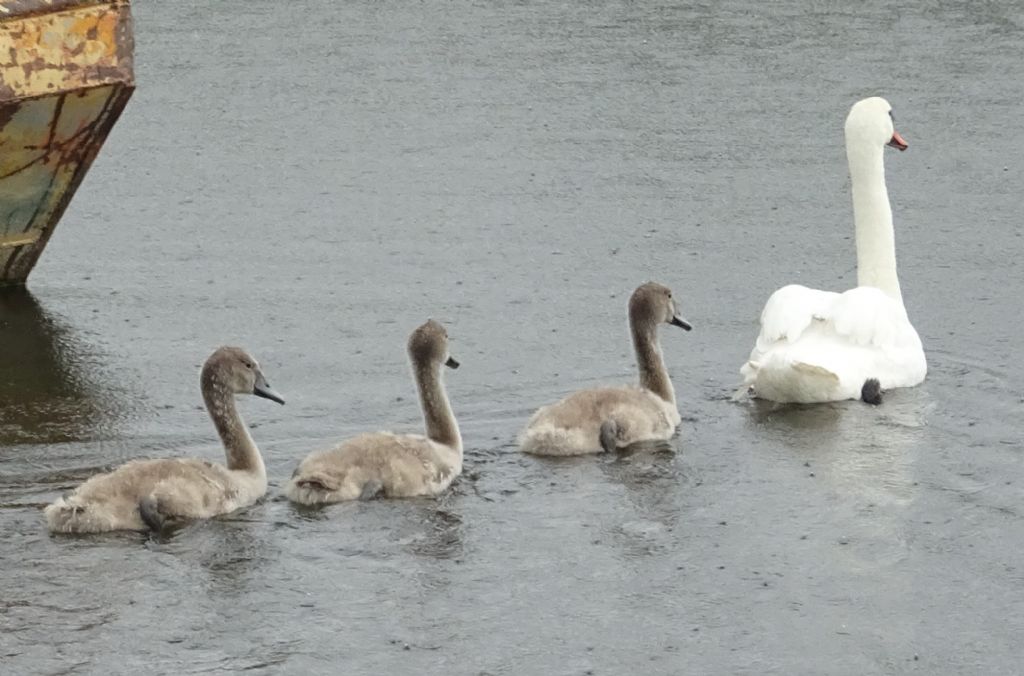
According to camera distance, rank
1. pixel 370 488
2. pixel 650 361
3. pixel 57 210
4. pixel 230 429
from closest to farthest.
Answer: pixel 370 488, pixel 230 429, pixel 650 361, pixel 57 210

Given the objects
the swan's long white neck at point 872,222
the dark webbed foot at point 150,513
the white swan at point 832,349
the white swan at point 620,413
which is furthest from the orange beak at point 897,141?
the dark webbed foot at point 150,513

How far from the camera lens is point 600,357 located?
10320mm

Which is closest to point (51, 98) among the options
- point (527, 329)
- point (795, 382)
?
point (527, 329)

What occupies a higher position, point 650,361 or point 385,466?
point 650,361

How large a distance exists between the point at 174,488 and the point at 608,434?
2004mm

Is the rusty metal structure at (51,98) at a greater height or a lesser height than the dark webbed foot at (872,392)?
greater

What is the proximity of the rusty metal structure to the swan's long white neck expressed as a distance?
13.2ft

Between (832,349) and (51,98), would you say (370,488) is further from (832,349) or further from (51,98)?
(51,98)

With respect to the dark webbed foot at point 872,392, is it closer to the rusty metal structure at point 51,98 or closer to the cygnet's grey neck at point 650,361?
the cygnet's grey neck at point 650,361

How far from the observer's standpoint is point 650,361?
942 cm

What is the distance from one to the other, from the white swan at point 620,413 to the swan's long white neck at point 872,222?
1.66m

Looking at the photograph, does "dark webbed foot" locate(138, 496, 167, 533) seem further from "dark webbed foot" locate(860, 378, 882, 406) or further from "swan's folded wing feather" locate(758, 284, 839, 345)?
"dark webbed foot" locate(860, 378, 882, 406)

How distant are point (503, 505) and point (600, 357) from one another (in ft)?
7.20

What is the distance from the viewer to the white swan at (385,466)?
26.9 ft
